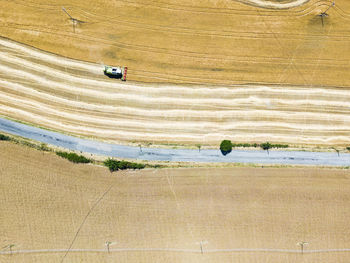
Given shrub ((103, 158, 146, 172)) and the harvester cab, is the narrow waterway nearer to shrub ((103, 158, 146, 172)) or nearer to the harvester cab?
shrub ((103, 158, 146, 172))

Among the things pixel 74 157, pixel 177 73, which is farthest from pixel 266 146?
pixel 74 157

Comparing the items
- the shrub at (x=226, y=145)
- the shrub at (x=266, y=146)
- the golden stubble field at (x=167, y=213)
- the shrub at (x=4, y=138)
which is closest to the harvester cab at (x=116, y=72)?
the golden stubble field at (x=167, y=213)

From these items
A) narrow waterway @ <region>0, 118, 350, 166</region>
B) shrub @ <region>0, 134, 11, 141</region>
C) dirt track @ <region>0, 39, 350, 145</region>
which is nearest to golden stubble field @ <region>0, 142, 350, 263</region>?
shrub @ <region>0, 134, 11, 141</region>

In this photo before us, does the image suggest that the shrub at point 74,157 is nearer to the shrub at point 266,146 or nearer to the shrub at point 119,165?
the shrub at point 119,165

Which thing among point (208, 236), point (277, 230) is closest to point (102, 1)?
point (208, 236)

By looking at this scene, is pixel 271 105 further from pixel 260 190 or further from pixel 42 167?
pixel 42 167

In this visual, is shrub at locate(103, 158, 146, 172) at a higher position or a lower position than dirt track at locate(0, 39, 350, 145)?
lower
